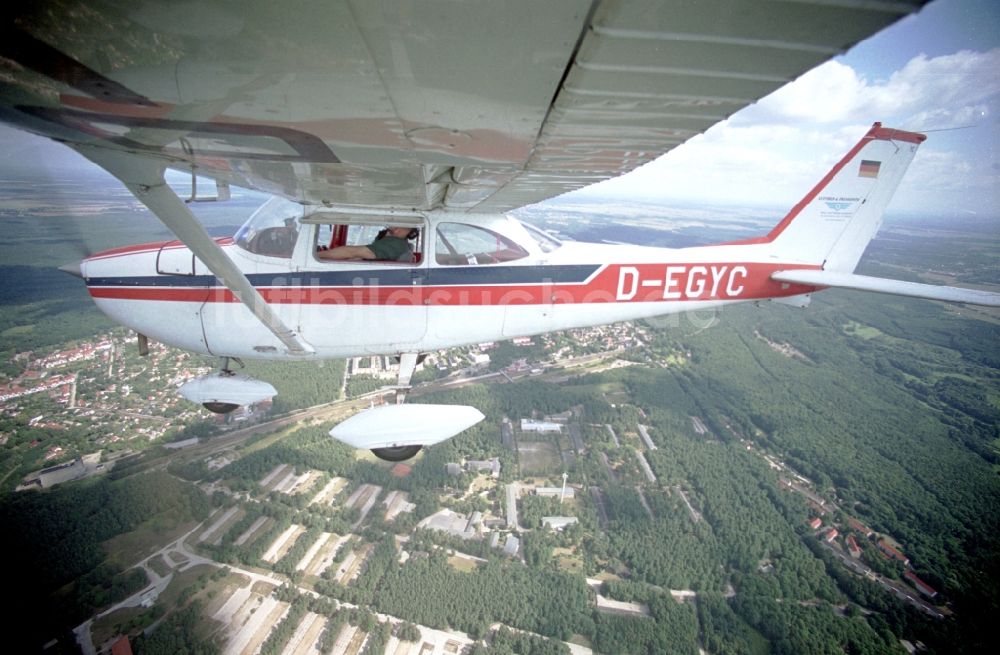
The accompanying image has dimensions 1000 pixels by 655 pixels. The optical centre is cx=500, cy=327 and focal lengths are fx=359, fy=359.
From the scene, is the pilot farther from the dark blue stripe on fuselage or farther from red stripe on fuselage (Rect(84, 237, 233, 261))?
red stripe on fuselage (Rect(84, 237, 233, 261))

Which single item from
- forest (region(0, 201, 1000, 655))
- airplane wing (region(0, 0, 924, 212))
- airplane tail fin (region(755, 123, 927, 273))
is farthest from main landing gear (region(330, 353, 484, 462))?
forest (region(0, 201, 1000, 655))

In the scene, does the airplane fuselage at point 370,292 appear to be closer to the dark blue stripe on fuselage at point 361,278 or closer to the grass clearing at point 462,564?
the dark blue stripe on fuselage at point 361,278

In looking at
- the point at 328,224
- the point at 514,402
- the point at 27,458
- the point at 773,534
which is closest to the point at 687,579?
the point at 773,534

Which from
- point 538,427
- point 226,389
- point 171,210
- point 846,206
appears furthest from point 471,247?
point 538,427

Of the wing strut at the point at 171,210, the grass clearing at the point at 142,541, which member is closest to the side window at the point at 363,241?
the wing strut at the point at 171,210

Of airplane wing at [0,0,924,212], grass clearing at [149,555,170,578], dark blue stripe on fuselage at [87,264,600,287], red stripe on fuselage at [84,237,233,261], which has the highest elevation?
airplane wing at [0,0,924,212]

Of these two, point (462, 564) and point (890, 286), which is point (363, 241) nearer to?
point (890, 286)

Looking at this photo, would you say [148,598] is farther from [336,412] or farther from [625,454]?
[625,454]
